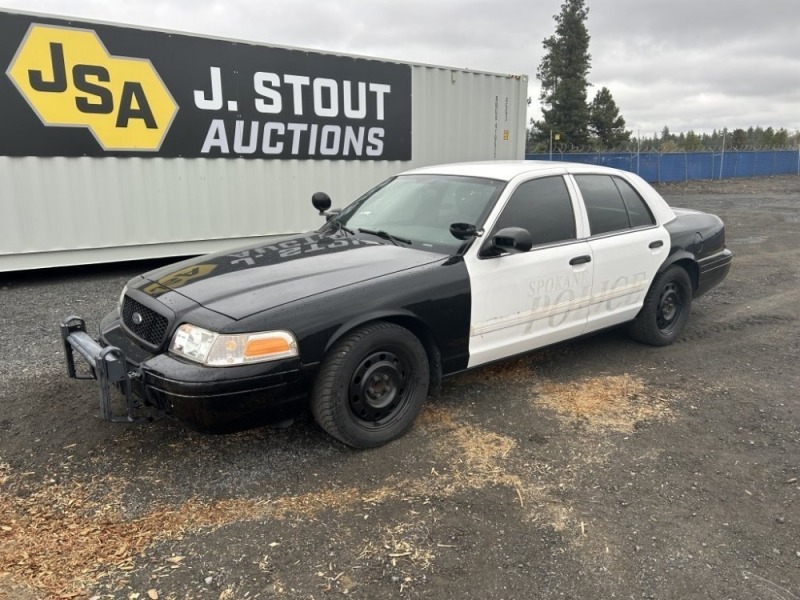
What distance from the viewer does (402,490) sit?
3.00 meters

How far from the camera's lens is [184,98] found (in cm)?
779

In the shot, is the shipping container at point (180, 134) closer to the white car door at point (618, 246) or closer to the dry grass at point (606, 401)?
the white car door at point (618, 246)

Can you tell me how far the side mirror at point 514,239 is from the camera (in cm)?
359

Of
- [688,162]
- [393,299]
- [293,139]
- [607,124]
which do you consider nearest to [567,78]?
[607,124]

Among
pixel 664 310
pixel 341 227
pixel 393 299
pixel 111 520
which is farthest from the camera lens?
pixel 664 310

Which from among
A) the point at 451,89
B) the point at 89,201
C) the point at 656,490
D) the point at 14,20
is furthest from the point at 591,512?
the point at 451,89

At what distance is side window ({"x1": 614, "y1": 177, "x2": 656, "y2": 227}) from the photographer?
4820 mm

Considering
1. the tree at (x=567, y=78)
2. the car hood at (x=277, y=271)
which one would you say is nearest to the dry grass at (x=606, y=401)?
the car hood at (x=277, y=271)

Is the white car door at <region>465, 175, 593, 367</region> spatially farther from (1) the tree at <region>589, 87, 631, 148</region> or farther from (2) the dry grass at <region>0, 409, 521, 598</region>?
(1) the tree at <region>589, 87, 631, 148</region>

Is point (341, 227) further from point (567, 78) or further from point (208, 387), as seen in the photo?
point (567, 78)

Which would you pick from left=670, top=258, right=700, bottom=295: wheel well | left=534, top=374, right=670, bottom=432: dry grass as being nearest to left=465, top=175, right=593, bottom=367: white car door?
left=534, top=374, right=670, bottom=432: dry grass

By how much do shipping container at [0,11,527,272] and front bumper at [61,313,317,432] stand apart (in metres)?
5.13

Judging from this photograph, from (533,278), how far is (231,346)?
2049mm

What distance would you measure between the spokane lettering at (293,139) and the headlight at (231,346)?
5817mm
